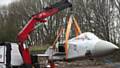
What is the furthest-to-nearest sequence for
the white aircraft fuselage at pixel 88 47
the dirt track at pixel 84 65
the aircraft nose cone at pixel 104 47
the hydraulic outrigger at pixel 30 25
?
1. the dirt track at pixel 84 65
2. the hydraulic outrigger at pixel 30 25
3. the white aircraft fuselage at pixel 88 47
4. the aircraft nose cone at pixel 104 47

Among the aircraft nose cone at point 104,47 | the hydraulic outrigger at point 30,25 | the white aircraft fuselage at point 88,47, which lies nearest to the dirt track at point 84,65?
the hydraulic outrigger at point 30,25

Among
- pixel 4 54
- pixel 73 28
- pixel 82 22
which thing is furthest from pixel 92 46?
pixel 82 22

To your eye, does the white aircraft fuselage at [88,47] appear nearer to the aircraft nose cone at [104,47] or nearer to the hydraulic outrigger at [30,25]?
the aircraft nose cone at [104,47]

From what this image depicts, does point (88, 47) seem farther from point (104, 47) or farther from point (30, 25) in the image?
point (30, 25)

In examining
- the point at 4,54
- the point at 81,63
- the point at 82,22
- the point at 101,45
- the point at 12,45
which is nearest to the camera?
the point at 101,45

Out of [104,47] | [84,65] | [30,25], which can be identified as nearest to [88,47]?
[104,47]

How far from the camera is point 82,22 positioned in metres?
63.4

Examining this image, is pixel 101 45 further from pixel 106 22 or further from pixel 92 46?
pixel 106 22

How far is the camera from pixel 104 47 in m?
18.1

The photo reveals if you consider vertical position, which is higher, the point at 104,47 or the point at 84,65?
the point at 104,47

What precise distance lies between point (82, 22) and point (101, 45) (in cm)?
4534

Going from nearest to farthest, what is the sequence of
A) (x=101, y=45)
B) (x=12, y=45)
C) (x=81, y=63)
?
1. (x=101, y=45)
2. (x=12, y=45)
3. (x=81, y=63)

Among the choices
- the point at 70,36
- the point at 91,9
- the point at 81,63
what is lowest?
the point at 81,63

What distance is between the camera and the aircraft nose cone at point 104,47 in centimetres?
1784
